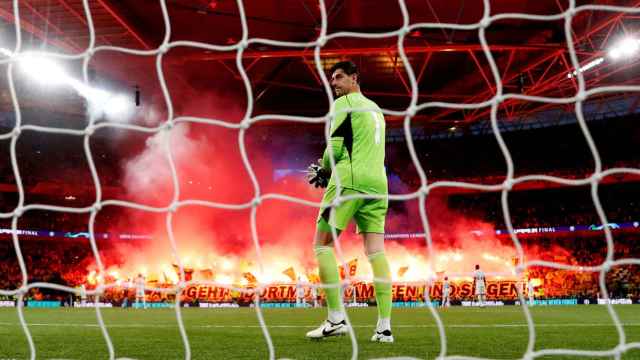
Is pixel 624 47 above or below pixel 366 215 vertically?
above

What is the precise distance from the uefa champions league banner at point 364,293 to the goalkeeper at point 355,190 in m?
12.3

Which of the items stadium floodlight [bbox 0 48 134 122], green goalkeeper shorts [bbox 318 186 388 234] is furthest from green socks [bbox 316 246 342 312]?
stadium floodlight [bbox 0 48 134 122]

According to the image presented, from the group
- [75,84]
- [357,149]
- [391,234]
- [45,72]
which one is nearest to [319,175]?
[357,149]

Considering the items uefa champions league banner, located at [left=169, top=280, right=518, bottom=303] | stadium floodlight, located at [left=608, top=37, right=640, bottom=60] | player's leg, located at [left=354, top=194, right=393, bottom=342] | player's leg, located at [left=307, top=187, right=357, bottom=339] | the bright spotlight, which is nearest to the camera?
player's leg, located at [left=307, top=187, right=357, bottom=339]

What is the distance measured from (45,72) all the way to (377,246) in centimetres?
1644

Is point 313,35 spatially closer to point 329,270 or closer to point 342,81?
point 342,81

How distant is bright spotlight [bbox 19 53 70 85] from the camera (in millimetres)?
16013

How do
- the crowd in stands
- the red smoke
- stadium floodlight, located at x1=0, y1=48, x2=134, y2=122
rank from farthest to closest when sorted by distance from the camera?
the crowd in stands
the red smoke
stadium floodlight, located at x1=0, y1=48, x2=134, y2=122

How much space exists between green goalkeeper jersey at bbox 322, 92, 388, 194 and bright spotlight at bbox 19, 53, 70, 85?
1464 centimetres

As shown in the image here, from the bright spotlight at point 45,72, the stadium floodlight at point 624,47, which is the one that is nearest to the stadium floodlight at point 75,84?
the bright spotlight at point 45,72

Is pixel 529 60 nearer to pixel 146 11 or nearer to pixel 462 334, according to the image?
pixel 146 11

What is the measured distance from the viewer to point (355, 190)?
3.17 m

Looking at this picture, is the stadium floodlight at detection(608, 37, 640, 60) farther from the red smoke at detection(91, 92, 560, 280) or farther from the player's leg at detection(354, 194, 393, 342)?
the player's leg at detection(354, 194, 393, 342)

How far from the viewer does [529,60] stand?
14.1 meters
